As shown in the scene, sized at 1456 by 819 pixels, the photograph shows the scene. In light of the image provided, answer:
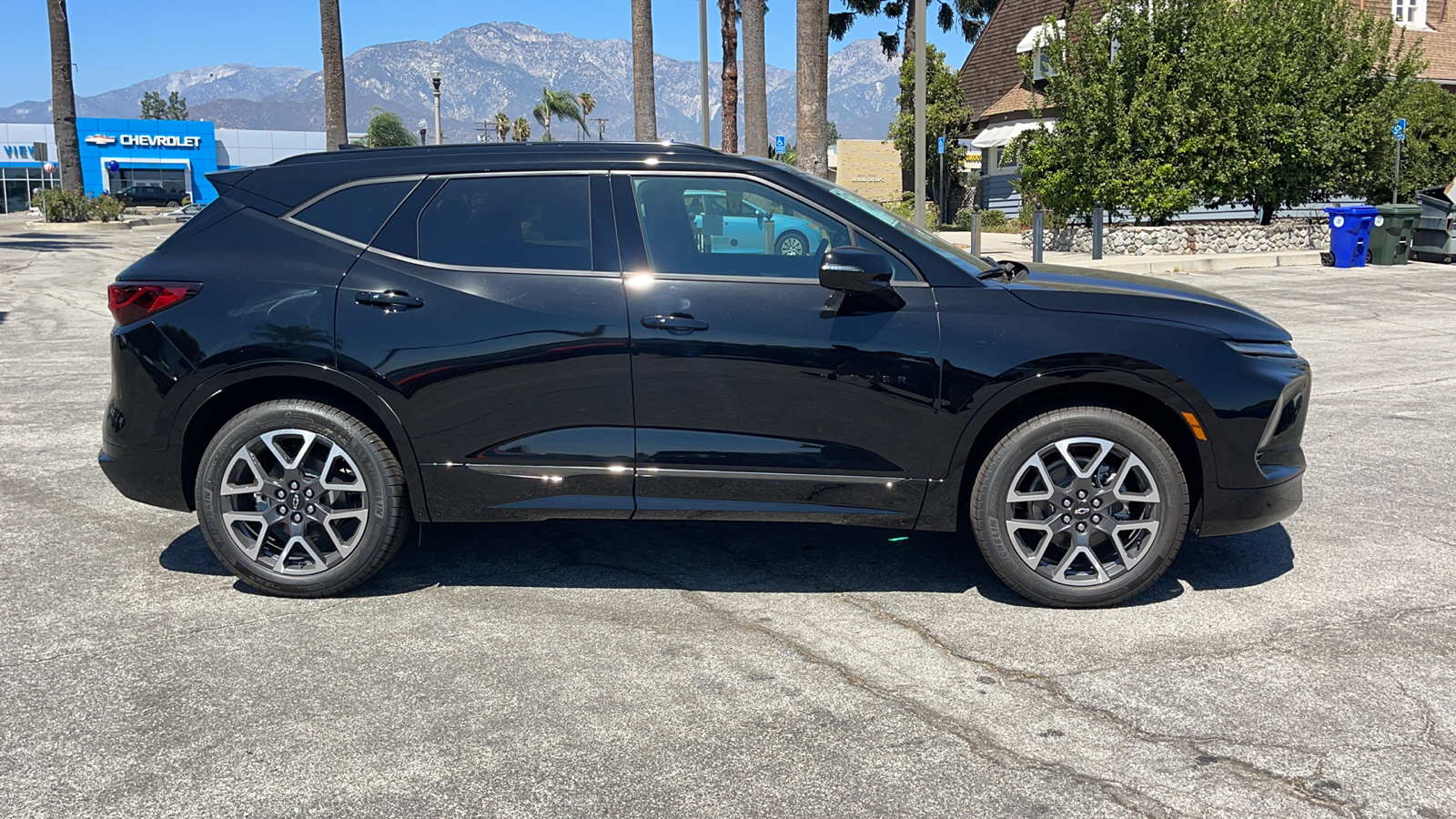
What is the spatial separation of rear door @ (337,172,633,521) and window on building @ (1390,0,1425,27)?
125 ft

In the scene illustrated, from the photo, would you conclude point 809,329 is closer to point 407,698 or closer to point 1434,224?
point 407,698

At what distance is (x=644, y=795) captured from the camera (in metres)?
3.17

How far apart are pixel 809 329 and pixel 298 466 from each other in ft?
6.79

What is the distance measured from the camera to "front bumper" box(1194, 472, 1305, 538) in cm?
448

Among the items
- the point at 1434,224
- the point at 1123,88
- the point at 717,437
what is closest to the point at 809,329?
the point at 717,437

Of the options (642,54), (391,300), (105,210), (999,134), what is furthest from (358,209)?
(105,210)

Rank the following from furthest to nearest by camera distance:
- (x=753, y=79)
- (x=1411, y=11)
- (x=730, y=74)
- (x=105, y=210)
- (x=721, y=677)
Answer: (x=730, y=74)
(x=105, y=210)
(x=1411, y=11)
(x=753, y=79)
(x=721, y=677)

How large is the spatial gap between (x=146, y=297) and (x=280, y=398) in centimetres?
66

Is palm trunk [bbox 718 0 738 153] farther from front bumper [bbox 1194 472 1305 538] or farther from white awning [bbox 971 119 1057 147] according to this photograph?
front bumper [bbox 1194 472 1305 538]

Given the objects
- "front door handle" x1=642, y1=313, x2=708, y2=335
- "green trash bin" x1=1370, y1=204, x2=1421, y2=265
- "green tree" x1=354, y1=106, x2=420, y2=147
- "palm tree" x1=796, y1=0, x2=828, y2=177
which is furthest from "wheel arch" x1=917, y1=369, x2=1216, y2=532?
"green tree" x1=354, y1=106, x2=420, y2=147

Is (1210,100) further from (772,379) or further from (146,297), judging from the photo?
(146,297)

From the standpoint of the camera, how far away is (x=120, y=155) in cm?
7688

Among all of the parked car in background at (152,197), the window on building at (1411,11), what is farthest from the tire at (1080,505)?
the parked car in background at (152,197)

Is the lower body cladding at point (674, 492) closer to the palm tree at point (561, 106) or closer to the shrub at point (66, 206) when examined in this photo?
the shrub at point (66, 206)
